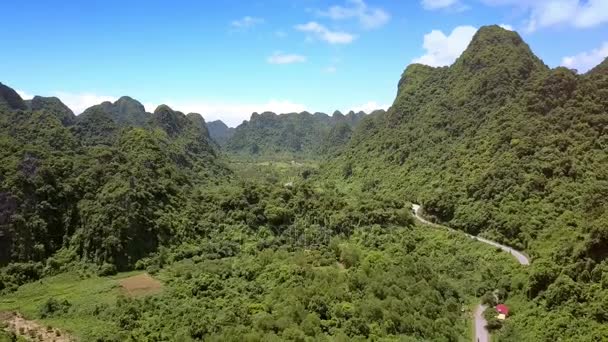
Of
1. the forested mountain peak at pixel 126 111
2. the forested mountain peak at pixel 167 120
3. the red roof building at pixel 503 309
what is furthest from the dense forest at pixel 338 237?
the forested mountain peak at pixel 126 111

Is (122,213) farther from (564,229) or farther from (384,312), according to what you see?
(564,229)

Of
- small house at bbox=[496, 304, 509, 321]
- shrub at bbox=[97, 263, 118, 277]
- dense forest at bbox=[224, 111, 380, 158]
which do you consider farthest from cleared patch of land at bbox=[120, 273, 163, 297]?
dense forest at bbox=[224, 111, 380, 158]

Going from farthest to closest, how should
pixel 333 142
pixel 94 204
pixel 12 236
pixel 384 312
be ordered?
pixel 333 142
pixel 94 204
pixel 12 236
pixel 384 312

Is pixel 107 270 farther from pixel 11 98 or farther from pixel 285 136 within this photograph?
pixel 285 136

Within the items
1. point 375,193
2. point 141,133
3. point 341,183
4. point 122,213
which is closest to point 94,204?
point 122,213

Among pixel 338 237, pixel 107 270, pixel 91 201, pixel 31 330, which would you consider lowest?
pixel 31 330

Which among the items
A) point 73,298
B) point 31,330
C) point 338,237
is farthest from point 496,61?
point 31,330

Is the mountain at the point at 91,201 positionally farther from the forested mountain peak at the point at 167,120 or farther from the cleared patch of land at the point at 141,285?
the forested mountain peak at the point at 167,120
